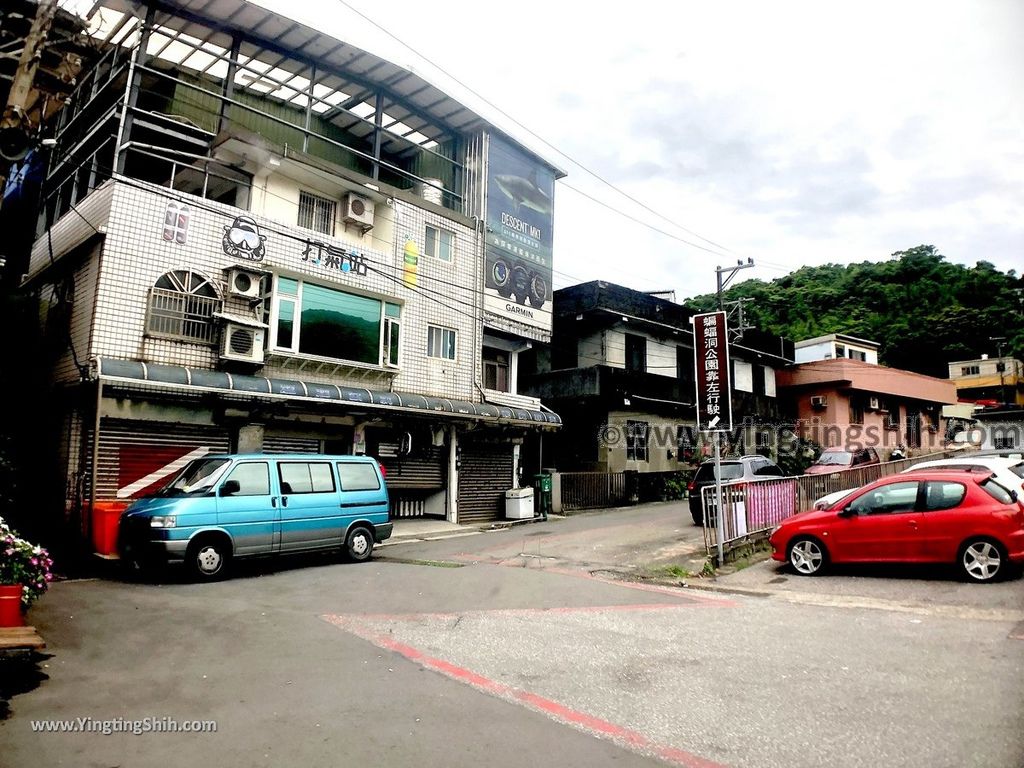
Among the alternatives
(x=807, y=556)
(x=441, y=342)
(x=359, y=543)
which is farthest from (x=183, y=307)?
(x=807, y=556)

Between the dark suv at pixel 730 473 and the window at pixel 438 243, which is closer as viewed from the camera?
the dark suv at pixel 730 473

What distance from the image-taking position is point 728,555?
11664 millimetres

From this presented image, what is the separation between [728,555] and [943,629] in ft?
15.7

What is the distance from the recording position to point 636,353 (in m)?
28.2

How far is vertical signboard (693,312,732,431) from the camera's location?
12.4 metres

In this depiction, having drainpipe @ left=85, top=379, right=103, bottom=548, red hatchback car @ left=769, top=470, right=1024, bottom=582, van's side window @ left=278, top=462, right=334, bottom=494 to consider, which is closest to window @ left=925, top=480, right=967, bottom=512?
red hatchback car @ left=769, top=470, right=1024, bottom=582

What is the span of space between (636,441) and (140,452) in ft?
61.0

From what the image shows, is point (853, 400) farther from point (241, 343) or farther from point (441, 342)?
point (241, 343)

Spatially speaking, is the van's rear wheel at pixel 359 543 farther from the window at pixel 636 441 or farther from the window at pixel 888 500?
the window at pixel 636 441

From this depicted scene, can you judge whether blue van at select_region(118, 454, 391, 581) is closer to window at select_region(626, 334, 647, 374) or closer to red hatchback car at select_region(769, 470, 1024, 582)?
red hatchback car at select_region(769, 470, 1024, 582)

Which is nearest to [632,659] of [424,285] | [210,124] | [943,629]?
[943,629]

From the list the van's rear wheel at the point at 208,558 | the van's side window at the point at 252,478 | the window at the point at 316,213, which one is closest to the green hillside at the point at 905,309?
the window at the point at 316,213

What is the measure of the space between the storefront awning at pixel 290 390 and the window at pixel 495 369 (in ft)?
5.67

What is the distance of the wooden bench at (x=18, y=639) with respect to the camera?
5.01 m
